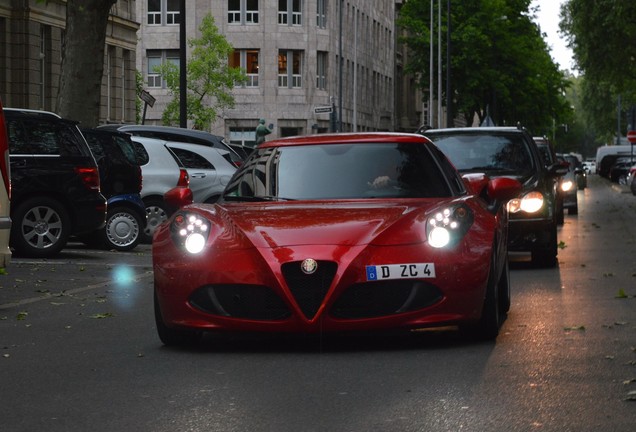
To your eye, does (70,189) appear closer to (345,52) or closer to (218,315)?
(218,315)

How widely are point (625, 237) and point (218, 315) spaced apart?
16252 millimetres

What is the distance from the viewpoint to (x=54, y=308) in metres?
12.4

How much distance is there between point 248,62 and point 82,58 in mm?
56271

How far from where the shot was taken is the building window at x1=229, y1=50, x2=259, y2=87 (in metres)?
82.4

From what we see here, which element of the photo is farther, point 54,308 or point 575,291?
point 575,291

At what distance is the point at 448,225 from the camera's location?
9188 mm

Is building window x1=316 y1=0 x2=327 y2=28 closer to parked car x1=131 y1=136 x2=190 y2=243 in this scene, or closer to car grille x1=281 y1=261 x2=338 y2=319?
parked car x1=131 y1=136 x2=190 y2=243

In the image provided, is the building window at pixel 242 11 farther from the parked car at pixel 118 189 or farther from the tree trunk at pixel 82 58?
the parked car at pixel 118 189

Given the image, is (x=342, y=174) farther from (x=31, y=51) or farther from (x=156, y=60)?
(x=156, y=60)

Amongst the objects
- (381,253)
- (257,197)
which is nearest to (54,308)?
(257,197)

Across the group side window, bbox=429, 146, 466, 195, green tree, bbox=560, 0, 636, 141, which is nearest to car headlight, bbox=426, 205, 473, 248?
side window, bbox=429, 146, 466, 195

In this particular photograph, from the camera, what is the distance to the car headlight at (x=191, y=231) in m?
9.12

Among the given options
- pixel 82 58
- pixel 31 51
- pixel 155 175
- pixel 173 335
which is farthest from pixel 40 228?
pixel 31 51

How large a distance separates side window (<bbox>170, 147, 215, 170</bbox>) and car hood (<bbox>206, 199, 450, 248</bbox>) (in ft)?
45.7
